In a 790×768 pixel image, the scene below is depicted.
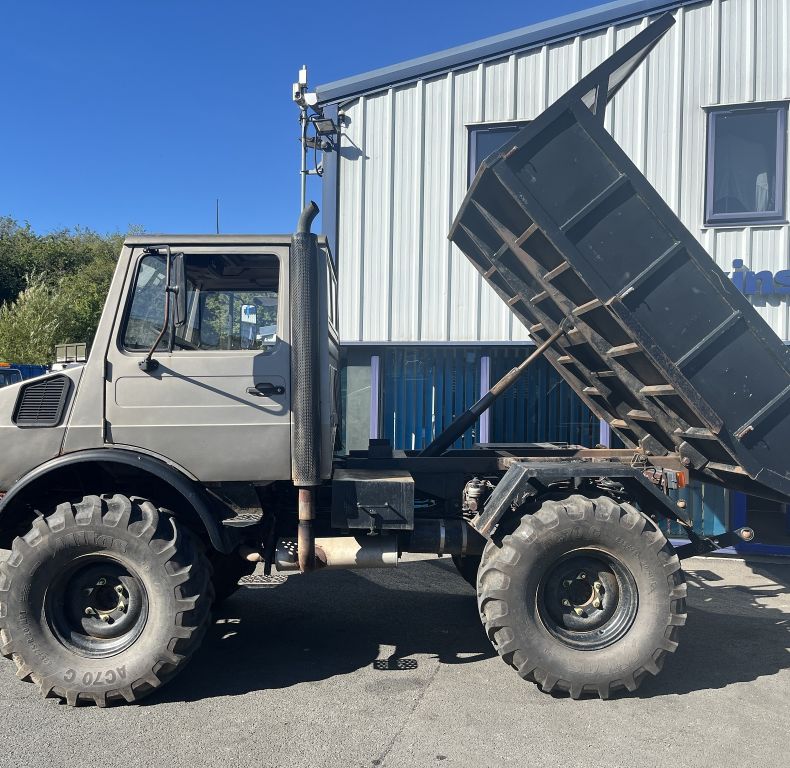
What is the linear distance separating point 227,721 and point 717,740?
276 cm

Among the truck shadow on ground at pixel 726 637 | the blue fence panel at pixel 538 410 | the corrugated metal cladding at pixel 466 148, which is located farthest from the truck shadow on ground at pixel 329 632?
the corrugated metal cladding at pixel 466 148

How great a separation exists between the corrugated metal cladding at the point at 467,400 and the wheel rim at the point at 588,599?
4161 millimetres

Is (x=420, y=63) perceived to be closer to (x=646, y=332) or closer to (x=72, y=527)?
(x=646, y=332)

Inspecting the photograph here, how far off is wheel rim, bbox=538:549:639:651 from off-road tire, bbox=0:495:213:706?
7.42ft

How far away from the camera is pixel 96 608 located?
400cm

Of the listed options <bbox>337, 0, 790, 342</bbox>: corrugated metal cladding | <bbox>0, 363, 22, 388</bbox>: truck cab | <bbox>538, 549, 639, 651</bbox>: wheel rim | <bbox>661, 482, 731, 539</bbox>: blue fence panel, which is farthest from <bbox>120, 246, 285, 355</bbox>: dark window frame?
<bbox>0, 363, 22, 388</bbox>: truck cab

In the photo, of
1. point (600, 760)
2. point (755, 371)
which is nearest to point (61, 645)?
point (600, 760)

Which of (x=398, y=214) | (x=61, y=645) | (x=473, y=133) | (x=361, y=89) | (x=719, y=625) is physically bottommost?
(x=719, y=625)

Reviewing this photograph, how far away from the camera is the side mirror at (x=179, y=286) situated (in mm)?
4000

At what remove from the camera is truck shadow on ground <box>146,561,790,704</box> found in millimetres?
4281

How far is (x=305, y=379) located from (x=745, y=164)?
7.07m

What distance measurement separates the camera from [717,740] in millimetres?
3533

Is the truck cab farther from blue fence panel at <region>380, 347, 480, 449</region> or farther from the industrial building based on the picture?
blue fence panel at <region>380, 347, 480, 449</region>

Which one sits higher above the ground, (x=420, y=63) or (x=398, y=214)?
(x=420, y=63)
